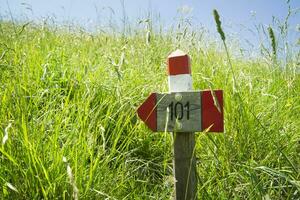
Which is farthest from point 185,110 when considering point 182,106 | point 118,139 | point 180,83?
point 118,139

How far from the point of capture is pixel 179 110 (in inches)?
58.9

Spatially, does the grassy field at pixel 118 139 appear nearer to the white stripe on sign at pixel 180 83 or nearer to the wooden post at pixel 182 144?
the wooden post at pixel 182 144

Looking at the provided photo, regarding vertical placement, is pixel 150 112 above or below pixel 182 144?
above

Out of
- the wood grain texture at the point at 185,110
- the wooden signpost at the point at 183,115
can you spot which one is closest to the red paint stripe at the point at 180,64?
the wooden signpost at the point at 183,115

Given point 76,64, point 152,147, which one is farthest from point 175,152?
point 76,64

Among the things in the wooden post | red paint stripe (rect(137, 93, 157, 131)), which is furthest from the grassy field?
red paint stripe (rect(137, 93, 157, 131))

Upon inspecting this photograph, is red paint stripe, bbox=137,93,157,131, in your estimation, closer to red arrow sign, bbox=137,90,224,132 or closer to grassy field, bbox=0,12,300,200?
red arrow sign, bbox=137,90,224,132

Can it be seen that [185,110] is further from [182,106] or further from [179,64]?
[179,64]

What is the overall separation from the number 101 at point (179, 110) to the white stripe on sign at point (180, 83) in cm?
7

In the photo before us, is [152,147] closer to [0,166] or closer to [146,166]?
[146,166]

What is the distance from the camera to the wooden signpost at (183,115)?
4.75 ft

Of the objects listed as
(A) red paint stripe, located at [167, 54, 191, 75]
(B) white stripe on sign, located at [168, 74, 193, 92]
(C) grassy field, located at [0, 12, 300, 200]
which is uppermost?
(A) red paint stripe, located at [167, 54, 191, 75]

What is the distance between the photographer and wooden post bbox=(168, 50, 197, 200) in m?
1.50

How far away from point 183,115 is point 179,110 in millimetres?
28
